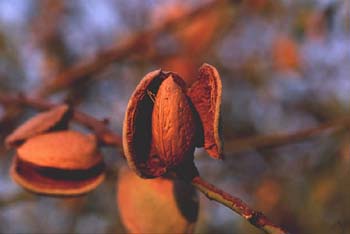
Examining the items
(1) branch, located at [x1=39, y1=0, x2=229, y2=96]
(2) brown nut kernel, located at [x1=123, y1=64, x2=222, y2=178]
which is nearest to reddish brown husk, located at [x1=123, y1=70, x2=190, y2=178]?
(2) brown nut kernel, located at [x1=123, y1=64, x2=222, y2=178]

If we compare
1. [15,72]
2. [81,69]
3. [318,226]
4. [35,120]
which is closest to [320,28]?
[318,226]

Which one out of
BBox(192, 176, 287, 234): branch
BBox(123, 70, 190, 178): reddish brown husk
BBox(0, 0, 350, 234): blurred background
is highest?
BBox(123, 70, 190, 178): reddish brown husk

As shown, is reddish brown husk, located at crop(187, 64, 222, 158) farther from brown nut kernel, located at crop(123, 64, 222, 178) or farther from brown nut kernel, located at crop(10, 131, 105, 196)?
brown nut kernel, located at crop(10, 131, 105, 196)

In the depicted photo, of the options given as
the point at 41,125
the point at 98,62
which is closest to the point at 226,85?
the point at 98,62

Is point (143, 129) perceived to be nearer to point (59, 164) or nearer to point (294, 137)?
point (59, 164)

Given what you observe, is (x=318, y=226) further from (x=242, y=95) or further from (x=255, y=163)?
(x=242, y=95)

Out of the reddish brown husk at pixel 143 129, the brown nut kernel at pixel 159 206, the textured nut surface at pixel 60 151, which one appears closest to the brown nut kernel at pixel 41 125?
the textured nut surface at pixel 60 151
